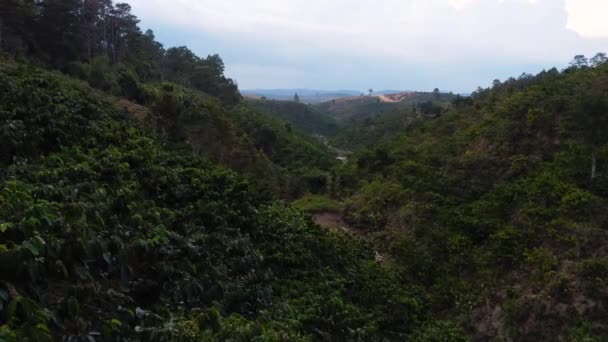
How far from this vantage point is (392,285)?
9734 millimetres

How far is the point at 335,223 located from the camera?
16.8m

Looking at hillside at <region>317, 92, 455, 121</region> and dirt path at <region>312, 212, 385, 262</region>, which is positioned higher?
hillside at <region>317, 92, 455, 121</region>

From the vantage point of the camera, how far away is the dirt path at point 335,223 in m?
15.5

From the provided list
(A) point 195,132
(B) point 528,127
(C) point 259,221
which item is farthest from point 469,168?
(A) point 195,132

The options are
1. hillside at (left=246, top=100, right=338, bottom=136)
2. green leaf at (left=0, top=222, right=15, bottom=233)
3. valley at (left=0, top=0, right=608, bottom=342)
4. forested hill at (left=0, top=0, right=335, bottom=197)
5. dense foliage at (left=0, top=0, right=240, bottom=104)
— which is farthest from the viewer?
hillside at (left=246, top=100, right=338, bottom=136)

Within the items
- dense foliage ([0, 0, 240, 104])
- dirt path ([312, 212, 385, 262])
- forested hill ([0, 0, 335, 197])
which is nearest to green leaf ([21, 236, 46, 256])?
dirt path ([312, 212, 385, 262])

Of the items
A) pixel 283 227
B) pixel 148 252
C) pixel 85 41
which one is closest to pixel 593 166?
pixel 283 227

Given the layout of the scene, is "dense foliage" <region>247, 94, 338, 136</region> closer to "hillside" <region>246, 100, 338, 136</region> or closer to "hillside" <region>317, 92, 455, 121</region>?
"hillside" <region>246, 100, 338, 136</region>

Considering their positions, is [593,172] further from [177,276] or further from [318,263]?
[177,276]

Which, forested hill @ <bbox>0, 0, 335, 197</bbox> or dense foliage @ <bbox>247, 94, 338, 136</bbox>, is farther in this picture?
dense foliage @ <bbox>247, 94, 338, 136</bbox>

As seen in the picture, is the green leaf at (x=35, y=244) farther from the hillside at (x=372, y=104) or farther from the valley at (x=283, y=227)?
the hillside at (x=372, y=104)

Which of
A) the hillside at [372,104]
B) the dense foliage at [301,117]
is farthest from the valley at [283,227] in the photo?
the hillside at [372,104]

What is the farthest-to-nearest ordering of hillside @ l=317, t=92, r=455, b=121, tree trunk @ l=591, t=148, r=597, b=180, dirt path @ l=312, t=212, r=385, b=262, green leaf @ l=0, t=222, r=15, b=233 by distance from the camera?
hillside @ l=317, t=92, r=455, b=121
dirt path @ l=312, t=212, r=385, b=262
tree trunk @ l=591, t=148, r=597, b=180
green leaf @ l=0, t=222, r=15, b=233

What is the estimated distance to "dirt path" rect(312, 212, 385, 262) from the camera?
15.5 meters
